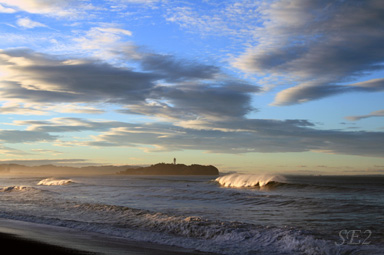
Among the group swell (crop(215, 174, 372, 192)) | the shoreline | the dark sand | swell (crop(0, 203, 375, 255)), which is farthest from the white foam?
the dark sand

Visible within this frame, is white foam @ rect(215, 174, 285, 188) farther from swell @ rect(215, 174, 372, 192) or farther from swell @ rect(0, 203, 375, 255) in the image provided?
swell @ rect(0, 203, 375, 255)

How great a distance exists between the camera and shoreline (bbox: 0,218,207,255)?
34.7ft

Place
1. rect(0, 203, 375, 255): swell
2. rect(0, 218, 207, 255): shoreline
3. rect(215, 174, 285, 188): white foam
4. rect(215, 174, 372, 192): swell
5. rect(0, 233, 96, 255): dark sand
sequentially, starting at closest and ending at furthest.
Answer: rect(0, 233, 96, 255): dark sand
rect(0, 218, 207, 255): shoreline
rect(0, 203, 375, 255): swell
rect(215, 174, 372, 192): swell
rect(215, 174, 285, 188): white foam

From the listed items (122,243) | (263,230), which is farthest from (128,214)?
(263,230)

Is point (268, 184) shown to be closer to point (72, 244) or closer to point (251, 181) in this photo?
point (251, 181)

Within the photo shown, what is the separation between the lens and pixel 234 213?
20.9 metres

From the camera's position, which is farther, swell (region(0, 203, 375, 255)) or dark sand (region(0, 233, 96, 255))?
swell (region(0, 203, 375, 255))

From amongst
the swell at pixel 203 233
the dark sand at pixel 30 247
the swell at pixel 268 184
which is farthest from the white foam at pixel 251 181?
the dark sand at pixel 30 247

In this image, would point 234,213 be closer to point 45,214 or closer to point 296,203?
point 296,203

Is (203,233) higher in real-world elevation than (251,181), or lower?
lower

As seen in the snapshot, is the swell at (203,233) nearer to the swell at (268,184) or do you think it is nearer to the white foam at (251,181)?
the swell at (268,184)

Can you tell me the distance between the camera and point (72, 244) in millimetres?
11672

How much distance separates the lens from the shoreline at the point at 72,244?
1057cm

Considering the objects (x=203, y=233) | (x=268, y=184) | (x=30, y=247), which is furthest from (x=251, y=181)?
(x=30, y=247)
